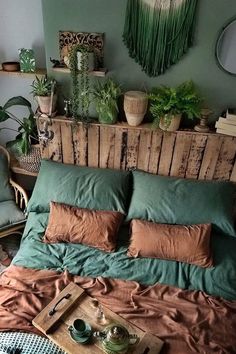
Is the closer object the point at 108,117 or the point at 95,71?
the point at 95,71

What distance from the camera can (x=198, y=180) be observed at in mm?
2287

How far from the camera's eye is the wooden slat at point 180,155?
2.21m

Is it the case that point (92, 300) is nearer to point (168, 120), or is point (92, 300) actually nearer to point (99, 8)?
point (168, 120)

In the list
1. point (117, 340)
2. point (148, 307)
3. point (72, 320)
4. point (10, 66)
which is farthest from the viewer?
point (10, 66)

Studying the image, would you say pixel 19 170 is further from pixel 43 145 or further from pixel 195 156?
pixel 195 156

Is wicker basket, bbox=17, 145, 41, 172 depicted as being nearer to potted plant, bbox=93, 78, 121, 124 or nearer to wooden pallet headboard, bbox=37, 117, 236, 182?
wooden pallet headboard, bbox=37, 117, 236, 182

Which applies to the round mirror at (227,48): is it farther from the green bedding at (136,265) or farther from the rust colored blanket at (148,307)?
the rust colored blanket at (148,307)

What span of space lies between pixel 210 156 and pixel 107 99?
0.87 m

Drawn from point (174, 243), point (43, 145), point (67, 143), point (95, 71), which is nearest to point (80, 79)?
point (95, 71)

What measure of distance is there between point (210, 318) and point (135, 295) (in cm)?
43

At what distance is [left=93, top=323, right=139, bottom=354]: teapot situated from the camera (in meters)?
1.43

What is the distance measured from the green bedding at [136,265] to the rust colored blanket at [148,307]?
6 centimetres

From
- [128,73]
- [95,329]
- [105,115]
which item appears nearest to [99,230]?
[95,329]

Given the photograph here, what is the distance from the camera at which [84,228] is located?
2.06m
